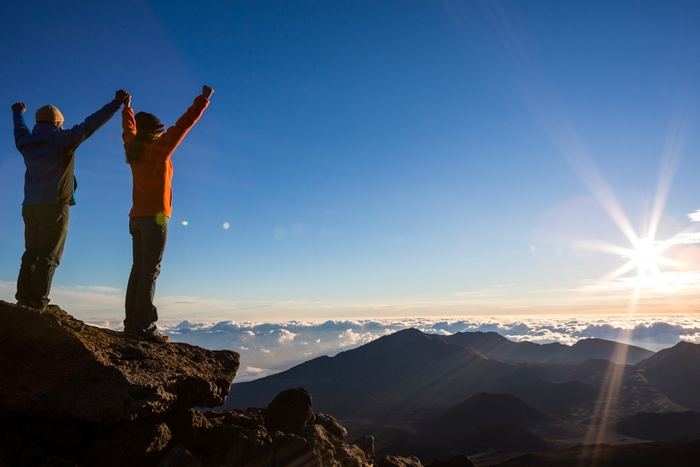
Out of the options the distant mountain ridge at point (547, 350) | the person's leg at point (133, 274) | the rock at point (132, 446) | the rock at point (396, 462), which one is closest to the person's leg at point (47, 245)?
the person's leg at point (133, 274)

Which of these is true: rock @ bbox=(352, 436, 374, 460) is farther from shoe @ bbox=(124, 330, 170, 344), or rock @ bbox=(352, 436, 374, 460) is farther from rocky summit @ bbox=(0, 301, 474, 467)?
shoe @ bbox=(124, 330, 170, 344)

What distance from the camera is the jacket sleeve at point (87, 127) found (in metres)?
4.89

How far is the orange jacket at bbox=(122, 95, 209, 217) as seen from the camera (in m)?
5.11

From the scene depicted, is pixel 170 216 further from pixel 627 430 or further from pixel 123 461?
pixel 627 430

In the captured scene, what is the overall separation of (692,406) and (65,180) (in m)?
111

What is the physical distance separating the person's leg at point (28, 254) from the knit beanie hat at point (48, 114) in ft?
3.29

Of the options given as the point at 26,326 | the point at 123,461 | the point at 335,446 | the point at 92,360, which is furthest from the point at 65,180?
the point at 335,446

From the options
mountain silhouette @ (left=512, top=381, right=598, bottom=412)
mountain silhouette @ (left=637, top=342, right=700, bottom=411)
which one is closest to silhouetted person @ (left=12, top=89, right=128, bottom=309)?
mountain silhouette @ (left=512, top=381, right=598, bottom=412)

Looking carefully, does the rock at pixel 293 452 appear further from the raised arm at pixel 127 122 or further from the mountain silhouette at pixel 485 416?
the mountain silhouette at pixel 485 416

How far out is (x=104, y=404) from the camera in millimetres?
4191

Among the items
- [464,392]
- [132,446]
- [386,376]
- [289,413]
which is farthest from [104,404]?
[386,376]

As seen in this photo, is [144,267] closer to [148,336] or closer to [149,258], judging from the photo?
[149,258]

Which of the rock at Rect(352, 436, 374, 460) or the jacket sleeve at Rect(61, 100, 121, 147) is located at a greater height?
the jacket sleeve at Rect(61, 100, 121, 147)

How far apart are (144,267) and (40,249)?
3.45 feet
